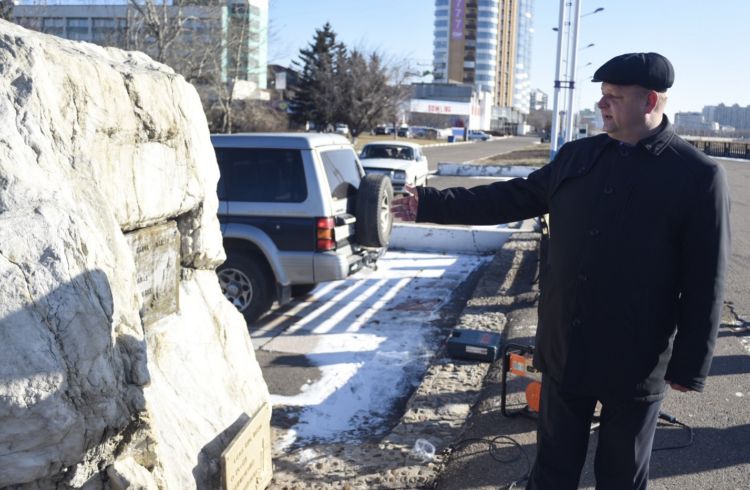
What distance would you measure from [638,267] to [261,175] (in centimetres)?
538

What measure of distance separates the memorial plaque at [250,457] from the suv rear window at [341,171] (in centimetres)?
381

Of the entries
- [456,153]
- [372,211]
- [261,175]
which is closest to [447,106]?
[456,153]

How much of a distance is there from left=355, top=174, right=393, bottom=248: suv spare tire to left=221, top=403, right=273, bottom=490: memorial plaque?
2.12 metres

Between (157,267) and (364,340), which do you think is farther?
(364,340)

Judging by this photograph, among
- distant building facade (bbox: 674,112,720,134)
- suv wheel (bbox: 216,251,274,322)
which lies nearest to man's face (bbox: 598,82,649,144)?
suv wheel (bbox: 216,251,274,322)

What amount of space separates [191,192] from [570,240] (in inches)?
79.6

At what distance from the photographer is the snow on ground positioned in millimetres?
5461

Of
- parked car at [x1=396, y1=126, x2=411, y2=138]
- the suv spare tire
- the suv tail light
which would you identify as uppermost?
parked car at [x1=396, y1=126, x2=411, y2=138]

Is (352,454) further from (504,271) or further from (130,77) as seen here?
(504,271)

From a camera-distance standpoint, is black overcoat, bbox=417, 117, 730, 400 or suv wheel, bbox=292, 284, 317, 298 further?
suv wheel, bbox=292, 284, 317, 298

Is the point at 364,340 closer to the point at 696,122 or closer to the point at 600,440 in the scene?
the point at 600,440

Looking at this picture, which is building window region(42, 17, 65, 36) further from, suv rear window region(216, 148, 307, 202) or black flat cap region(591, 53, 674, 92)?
black flat cap region(591, 53, 674, 92)

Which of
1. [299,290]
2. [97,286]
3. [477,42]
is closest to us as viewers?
[97,286]

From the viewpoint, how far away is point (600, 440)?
10.2ft
